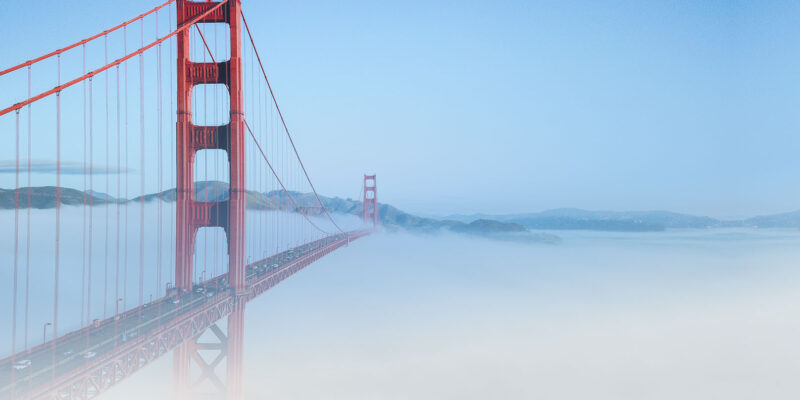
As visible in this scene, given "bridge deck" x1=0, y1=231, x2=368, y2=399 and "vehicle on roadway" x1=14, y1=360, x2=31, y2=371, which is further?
"vehicle on roadway" x1=14, y1=360, x2=31, y2=371

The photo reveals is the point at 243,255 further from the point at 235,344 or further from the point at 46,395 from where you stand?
the point at 46,395

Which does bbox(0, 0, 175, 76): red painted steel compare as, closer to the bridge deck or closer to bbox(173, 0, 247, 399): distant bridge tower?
bbox(173, 0, 247, 399): distant bridge tower

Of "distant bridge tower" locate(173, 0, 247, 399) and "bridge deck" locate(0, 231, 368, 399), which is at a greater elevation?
"distant bridge tower" locate(173, 0, 247, 399)

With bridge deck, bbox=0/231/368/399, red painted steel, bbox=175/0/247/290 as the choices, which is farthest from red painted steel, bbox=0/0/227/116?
bridge deck, bbox=0/231/368/399

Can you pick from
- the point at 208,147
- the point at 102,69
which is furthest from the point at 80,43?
the point at 208,147

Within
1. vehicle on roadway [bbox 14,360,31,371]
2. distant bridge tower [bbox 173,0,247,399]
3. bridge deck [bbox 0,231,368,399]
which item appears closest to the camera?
bridge deck [bbox 0,231,368,399]

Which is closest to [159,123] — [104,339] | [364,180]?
[104,339]

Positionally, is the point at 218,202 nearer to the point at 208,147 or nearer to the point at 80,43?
the point at 208,147
